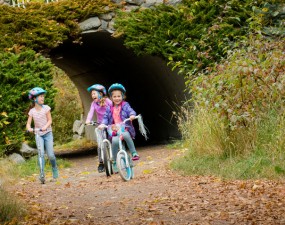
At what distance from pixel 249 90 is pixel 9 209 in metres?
3.80

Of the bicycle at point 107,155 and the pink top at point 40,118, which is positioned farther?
the pink top at point 40,118

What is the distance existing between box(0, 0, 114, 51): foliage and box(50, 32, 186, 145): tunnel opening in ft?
2.69

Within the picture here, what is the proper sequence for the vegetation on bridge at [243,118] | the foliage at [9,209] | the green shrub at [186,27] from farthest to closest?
1. the green shrub at [186,27]
2. the vegetation on bridge at [243,118]
3. the foliage at [9,209]

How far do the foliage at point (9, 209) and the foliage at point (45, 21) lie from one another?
312 inches

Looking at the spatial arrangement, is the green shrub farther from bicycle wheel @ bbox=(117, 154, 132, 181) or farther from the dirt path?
bicycle wheel @ bbox=(117, 154, 132, 181)

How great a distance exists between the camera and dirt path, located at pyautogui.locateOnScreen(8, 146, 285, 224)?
5912 millimetres

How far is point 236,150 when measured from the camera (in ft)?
29.0

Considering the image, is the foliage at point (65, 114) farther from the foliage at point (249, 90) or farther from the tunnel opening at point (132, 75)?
the foliage at point (249, 90)

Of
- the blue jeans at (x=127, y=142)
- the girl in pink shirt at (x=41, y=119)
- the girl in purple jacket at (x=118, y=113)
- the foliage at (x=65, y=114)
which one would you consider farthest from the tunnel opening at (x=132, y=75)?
the blue jeans at (x=127, y=142)

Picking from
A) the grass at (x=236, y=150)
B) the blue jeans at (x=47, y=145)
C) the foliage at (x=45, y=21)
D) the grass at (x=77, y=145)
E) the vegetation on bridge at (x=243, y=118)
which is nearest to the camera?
the grass at (x=236, y=150)

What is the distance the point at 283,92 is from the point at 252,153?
919mm

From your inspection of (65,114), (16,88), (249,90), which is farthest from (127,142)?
(65,114)

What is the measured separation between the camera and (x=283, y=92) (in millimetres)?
8148

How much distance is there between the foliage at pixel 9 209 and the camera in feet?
19.1
